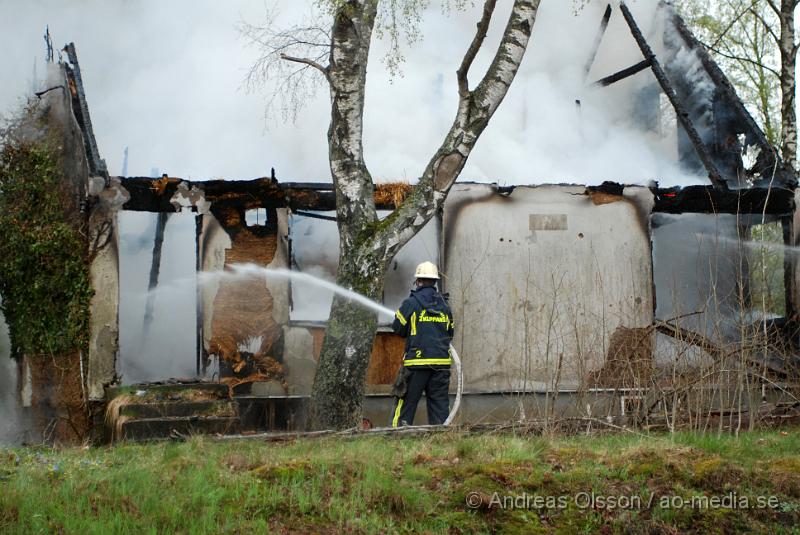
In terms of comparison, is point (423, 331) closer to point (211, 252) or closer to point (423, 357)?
point (423, 357)

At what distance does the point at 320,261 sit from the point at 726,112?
22.5 feet

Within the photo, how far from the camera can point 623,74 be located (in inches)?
608

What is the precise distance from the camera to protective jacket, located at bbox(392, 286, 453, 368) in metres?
9.47

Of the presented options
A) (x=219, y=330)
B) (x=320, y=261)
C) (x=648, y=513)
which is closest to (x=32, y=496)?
(x=648, y=513)

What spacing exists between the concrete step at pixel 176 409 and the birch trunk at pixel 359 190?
40.7 inches

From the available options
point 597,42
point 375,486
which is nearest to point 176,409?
point 375,486

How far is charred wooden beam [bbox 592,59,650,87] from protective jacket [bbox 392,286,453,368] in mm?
7005

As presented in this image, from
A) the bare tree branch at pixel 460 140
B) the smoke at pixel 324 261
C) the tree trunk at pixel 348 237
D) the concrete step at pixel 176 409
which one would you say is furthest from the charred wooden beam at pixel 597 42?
the concrete step at pixel 176 409

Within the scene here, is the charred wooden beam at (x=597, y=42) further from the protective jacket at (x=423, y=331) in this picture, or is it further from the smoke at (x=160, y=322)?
the protective jacket at (x=423, y=331)

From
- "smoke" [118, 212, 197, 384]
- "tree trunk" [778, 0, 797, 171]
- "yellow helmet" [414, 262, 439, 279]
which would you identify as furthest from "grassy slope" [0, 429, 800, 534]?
"tree trunk" [778, 0, 797, 171]

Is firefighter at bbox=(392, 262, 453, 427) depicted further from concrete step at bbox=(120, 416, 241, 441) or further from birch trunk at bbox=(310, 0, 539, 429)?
concrete step at bbox=(120, 416, 241, 441)

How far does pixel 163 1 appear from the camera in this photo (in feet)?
57.7

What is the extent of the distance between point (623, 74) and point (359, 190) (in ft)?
24.5

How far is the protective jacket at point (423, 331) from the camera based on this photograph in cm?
947
